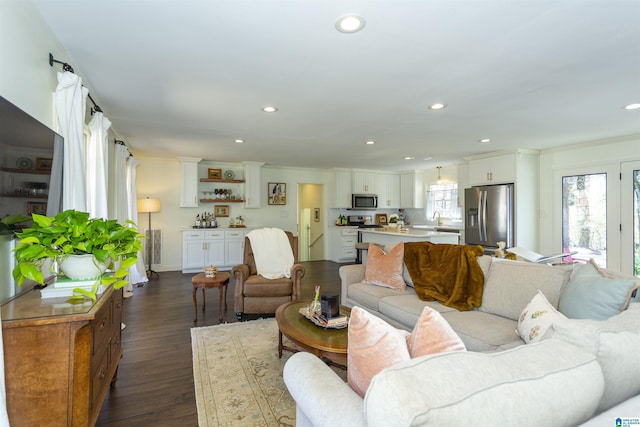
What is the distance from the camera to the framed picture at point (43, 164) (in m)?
1.73

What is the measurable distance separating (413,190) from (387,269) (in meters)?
5.42

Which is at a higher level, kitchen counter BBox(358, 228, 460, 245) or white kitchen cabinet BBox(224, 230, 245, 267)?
kitchen counter BBox(358, 228, 460, 245)

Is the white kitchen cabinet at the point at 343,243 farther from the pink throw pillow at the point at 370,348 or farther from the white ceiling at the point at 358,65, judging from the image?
the pink throw pillow at the point at 370,348

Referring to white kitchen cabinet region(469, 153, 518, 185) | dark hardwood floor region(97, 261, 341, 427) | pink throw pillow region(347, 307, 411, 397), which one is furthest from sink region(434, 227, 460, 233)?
pink throw pillow region(347, 307, 411, 397)

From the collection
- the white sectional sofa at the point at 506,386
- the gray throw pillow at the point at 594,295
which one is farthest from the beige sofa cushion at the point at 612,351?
the gray throw pillow at the point at 594,295

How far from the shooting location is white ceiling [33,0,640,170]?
1775 mm

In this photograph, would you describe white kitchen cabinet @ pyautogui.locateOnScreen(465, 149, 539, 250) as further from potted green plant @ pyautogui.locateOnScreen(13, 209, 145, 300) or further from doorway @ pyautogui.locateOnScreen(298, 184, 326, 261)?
potted green plant @ pyautogui.locateOnScreen(13, 209, 145, 300)

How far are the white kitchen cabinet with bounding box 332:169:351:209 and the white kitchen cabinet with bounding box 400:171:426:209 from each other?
5.58 ft

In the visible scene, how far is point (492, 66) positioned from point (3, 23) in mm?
2982

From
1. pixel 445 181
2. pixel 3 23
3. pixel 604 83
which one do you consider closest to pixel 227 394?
pixel 3 23

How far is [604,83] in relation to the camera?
2.72 meters

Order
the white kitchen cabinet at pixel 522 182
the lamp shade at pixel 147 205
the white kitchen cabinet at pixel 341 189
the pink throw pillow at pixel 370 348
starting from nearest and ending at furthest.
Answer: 1. the pink throw pillow at pixel 370 348
2. the white kitchen cabinet at pixel 522 182
3. the lamp shade at pixel 147 205
4. the white kitchen cabinet at pixel 341 189

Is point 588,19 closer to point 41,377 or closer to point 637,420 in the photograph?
point 637,420

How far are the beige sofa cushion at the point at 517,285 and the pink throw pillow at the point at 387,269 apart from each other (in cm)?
88
